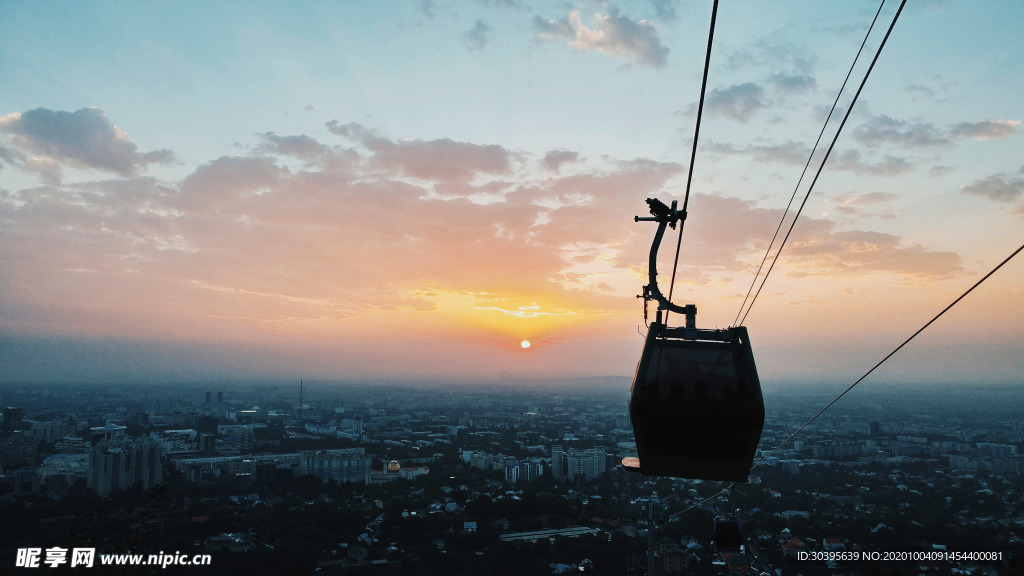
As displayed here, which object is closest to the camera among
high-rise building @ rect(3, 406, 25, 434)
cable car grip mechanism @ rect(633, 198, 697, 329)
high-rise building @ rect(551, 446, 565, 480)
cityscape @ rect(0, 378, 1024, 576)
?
cable car grip mechanism @ rect(633, 198, 697, 329)

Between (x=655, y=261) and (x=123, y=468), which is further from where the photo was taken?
(x=123, y=468)

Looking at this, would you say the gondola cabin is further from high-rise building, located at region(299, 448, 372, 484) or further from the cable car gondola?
high-rise building, located at region(299, 448, 372, 484)

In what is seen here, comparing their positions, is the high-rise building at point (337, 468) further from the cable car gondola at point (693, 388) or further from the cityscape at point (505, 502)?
the cable car gondola at point (693, 388)

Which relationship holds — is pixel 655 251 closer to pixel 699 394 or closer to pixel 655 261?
pixel 655 261
